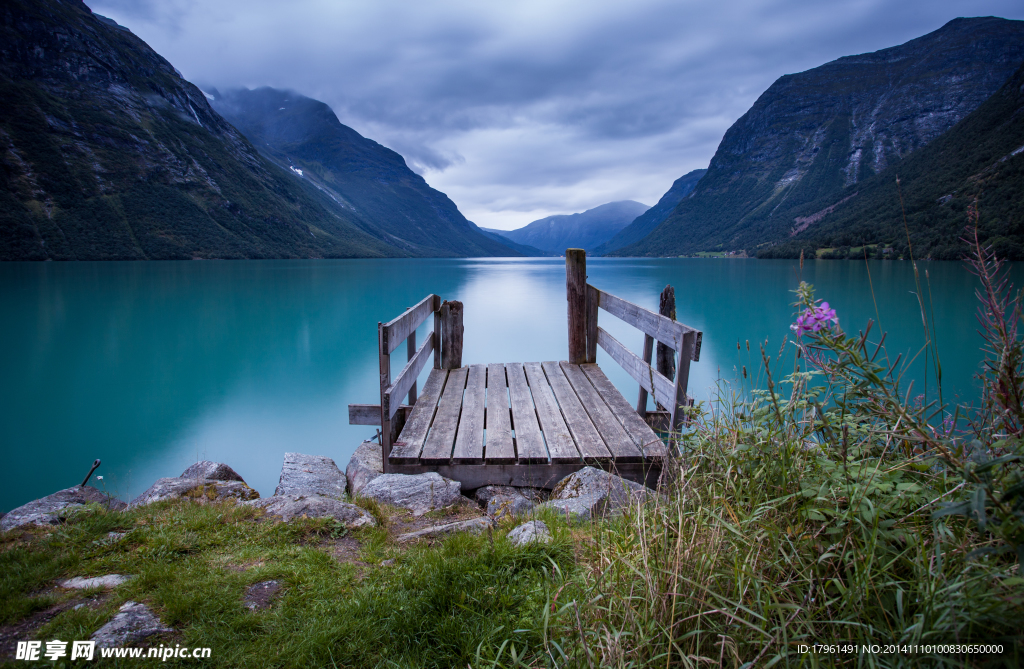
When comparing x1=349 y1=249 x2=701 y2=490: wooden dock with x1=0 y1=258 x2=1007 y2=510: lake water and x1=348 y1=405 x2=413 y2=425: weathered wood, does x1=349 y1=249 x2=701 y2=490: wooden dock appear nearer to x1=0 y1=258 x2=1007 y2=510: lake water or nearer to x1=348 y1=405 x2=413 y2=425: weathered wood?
x1=348 y1=405 x2=413 y2=425: weathered wood

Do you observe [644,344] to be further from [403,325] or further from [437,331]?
[437,331]

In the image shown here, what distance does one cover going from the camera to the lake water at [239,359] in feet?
23.9

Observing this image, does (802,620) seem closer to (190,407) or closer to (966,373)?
(190,407)

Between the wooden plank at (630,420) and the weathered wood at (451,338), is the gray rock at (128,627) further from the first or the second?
the weathered wood at (451,338)

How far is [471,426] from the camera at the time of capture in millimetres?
4441

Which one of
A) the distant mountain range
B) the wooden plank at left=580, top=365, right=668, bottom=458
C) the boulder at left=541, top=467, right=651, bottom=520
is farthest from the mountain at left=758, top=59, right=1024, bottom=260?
the distant mountain range

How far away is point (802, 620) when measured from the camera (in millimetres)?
1358

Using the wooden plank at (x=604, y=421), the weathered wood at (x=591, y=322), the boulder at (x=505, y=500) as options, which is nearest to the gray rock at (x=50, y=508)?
the boulder at (x=505, y=500)

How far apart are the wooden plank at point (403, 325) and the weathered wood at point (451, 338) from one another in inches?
18.8

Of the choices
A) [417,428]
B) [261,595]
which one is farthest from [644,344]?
[261,595]

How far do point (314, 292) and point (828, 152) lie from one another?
186799 millimetres

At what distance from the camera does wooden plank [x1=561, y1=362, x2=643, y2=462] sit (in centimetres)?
383

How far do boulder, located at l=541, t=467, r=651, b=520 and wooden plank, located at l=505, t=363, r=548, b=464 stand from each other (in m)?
0.32

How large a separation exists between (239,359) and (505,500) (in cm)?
1265
